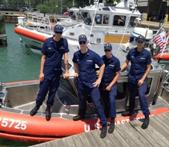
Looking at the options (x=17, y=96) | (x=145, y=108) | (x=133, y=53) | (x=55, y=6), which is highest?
(x=133, y=53)

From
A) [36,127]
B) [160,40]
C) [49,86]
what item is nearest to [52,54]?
[49,86]

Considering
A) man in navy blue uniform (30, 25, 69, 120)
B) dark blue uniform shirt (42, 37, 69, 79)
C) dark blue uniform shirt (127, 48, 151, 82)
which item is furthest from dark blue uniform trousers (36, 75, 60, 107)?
dark blue uniform shirt (127, 48, 151, 82)

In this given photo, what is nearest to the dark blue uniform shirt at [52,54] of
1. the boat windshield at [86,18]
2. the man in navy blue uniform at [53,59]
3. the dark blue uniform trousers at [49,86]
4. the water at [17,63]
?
the man in navy blue uniform at [53,59]

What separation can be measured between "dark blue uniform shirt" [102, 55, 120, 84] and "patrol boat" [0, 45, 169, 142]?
0.77 m

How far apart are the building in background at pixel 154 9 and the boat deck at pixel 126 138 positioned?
105ft

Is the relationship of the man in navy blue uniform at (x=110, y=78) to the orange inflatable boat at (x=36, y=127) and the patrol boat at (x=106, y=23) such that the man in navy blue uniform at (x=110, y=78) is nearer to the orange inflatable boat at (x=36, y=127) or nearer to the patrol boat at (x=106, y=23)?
the orange inflatable boat at (x=36, y=127)

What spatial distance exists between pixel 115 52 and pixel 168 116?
2.48 meters

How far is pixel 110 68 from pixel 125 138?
141cm

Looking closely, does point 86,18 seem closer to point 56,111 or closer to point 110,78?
point 56,111

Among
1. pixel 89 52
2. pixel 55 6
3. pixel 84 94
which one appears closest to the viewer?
pixel 89 52

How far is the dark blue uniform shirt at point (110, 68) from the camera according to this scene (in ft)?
19.2

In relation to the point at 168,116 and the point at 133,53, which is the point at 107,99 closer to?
the point at 133,53

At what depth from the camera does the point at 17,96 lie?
7684 millimetres

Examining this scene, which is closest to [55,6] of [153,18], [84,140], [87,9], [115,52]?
[153,18]
